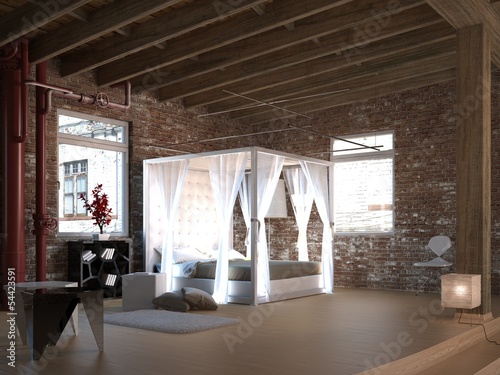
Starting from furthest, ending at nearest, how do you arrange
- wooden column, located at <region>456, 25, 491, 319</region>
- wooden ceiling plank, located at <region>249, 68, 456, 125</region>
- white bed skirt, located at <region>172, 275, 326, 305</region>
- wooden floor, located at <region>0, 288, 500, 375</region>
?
wooden ceiling plank, located at <region>249, 68, 456, 125</region> < white bed skirt, located at <region>172, 275, 326, 305</region> < wooden column, located at <region>456, 25, 491, 319</region> < wooden floor, located at <region>0, 288, 500, 375</region>

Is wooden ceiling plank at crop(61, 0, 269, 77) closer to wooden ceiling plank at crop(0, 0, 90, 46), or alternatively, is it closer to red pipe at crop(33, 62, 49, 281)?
red pipe at crop(33, 62, 49, 281)

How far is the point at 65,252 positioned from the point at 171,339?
11.3 feet

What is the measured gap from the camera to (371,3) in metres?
6.85

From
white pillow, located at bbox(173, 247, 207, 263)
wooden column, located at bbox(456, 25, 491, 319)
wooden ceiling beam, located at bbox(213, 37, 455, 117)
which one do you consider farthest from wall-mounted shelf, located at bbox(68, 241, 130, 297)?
wooden column, located at bbox(456, 25, 491, 319)

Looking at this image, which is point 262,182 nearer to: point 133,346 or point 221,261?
point 221,261

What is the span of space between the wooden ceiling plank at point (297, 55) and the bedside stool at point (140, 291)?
330 centimetres

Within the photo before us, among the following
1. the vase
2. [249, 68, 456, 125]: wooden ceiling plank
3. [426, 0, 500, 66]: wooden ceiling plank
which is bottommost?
the vase

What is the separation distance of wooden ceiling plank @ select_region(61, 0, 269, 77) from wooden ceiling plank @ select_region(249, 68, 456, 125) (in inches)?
157

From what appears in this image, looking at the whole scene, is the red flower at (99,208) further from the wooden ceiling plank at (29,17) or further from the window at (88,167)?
the wooden ceiling plank at (29,17)

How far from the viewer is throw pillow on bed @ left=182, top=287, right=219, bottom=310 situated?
747 cm

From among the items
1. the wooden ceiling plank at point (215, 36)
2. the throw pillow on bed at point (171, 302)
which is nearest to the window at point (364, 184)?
the wooden ceiling plank at point (215, 36)

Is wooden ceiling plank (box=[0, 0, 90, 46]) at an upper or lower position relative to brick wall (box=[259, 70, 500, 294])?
upper

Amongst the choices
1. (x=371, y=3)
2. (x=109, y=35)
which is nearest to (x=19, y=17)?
(x=109, y=35)

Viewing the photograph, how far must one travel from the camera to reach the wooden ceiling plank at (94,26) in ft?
20.5
